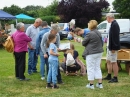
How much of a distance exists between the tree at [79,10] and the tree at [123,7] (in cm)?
1102

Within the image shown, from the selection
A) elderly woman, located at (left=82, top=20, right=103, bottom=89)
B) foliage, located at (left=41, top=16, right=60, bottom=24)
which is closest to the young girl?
elderly woman, located at (left=82, top=20, right=103, bottom=89)

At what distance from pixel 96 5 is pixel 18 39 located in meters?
36.4

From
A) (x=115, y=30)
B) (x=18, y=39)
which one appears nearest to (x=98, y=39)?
(x=115, y=30)

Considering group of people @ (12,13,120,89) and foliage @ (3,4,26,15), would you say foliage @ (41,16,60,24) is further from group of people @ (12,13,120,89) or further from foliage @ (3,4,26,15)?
group of people @ (12,13,120,89)

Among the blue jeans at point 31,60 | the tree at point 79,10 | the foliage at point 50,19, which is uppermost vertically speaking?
the tree at point 79,10

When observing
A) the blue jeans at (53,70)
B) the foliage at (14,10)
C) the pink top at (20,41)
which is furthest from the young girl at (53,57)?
the foliage at (14,10)

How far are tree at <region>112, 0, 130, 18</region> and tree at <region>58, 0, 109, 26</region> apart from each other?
11023 mm

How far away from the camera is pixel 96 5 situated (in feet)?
144

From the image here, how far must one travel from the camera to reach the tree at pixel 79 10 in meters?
42.8

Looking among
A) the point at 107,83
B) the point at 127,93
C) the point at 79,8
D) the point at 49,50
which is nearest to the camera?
the point at 127,93

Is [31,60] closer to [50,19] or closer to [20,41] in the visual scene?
[20,41]

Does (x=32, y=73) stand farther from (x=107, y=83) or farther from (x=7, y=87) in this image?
(x=107, y=83)

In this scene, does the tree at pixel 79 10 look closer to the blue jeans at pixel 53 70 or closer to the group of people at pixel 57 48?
the group of people at pixel 57 48

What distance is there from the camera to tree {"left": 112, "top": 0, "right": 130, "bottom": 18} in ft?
177
